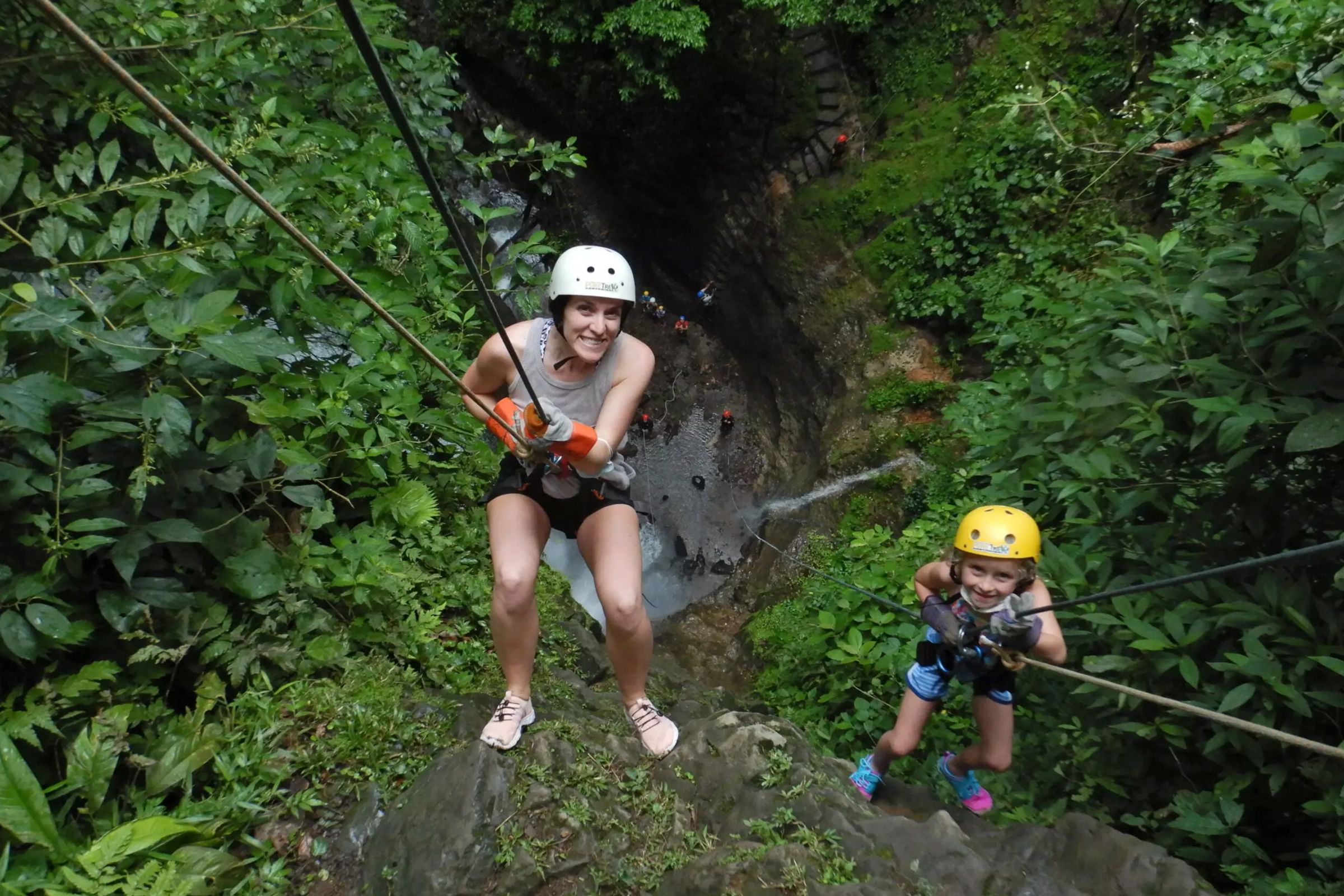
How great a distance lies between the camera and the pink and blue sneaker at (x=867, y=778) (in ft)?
10.8

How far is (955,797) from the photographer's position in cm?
358

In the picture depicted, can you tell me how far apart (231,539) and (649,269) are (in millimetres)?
8740

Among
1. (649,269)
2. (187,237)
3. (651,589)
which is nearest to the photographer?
(187,237)

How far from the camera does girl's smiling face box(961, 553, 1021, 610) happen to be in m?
2.95

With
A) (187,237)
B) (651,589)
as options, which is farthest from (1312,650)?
(651,589)

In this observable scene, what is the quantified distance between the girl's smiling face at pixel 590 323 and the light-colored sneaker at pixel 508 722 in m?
1.38

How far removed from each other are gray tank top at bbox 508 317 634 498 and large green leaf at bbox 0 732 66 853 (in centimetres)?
172

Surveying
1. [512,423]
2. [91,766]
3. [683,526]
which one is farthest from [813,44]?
[91,766]

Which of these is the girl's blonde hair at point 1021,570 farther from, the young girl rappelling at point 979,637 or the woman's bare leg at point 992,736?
the woman's bare leg at point 992,736

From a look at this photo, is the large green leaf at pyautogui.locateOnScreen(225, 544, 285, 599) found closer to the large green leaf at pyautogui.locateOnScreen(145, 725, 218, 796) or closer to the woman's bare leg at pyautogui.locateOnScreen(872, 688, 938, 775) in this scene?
the large green leaf at pyautogui.locateOnScreen(145, 725, 218, 796)

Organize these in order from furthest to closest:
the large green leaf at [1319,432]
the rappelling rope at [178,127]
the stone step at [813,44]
A: the stone step at [813,44] < the large green leaf at [1319,432] < the rappelling rope at [178,127]

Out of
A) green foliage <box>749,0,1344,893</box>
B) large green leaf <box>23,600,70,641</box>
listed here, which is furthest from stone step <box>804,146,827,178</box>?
large green leaf <box>23,600,70,641</box>

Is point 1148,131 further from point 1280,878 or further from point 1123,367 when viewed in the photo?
point 1280,878

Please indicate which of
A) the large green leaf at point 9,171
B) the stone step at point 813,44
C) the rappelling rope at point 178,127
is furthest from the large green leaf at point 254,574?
the stone step at point 813,44
